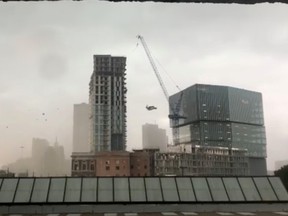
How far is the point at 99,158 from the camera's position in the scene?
631ft

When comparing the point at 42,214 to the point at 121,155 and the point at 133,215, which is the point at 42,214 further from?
the point at 121,155

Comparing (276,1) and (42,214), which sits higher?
(276,1)

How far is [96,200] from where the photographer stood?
30594 mm

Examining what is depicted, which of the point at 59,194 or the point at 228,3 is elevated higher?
the point at 228,3

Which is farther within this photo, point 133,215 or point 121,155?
point 121,155

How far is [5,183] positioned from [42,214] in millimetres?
5274

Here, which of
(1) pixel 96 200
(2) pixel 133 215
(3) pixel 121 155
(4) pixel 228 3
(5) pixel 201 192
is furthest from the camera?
(3) pixel 121 155

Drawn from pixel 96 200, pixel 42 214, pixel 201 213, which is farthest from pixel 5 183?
pixel 201 213

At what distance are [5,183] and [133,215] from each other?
12734 mm

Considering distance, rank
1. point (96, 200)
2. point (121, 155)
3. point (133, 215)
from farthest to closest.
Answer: point (121, 155) < point (96, 200) < point (133, 215)

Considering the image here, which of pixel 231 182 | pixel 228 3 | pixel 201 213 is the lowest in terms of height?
pixel 201 213

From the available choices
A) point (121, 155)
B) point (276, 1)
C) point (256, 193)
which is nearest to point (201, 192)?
point (256, 193)

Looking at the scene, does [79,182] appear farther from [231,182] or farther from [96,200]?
[231,182]

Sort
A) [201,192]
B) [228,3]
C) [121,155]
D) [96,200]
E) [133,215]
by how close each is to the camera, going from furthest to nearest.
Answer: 1. [121,155]
2. [201,192]
3. [96,200]
4. [133,215]
5. [228,3]
